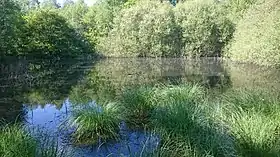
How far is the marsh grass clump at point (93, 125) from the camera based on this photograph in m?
8.52

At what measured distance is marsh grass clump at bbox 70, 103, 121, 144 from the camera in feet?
27.9

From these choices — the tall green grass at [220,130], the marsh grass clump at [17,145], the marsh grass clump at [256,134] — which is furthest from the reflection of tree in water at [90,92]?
the marsh grass clump at [17,145]

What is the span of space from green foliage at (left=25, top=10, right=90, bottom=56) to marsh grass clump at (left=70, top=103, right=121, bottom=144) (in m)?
30.0

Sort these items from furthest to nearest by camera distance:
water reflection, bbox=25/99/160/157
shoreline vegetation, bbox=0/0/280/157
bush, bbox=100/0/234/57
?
bush, bbox=100/0/234/57
water reflection, bbox=25/99/160/157
shoreline vegetation, bbox=0/0/280/157

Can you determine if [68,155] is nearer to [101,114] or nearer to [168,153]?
[168,153]

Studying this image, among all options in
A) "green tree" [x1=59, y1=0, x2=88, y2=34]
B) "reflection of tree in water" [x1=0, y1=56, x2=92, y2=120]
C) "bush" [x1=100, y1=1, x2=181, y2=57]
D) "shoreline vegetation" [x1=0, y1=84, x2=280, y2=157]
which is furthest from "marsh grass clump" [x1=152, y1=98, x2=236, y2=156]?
"green tree" [x1=59, y1=0, x2=88, y2=34]

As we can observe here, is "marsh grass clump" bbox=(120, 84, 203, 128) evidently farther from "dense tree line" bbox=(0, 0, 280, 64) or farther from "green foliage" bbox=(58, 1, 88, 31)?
"green foliage" bbox=(58, 1, 88, 31)

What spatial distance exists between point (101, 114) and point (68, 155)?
3.37 metres

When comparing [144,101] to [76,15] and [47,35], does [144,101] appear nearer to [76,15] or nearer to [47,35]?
[47,35]

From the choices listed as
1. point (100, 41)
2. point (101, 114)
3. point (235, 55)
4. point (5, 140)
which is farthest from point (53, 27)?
point (5, 140)

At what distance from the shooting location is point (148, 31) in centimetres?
4750

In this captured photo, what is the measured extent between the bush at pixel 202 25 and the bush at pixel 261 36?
8153mm

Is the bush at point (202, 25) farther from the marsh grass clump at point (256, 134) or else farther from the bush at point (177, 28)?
the marsh grass clump at point (256, 134)

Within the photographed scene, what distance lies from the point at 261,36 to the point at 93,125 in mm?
23733
